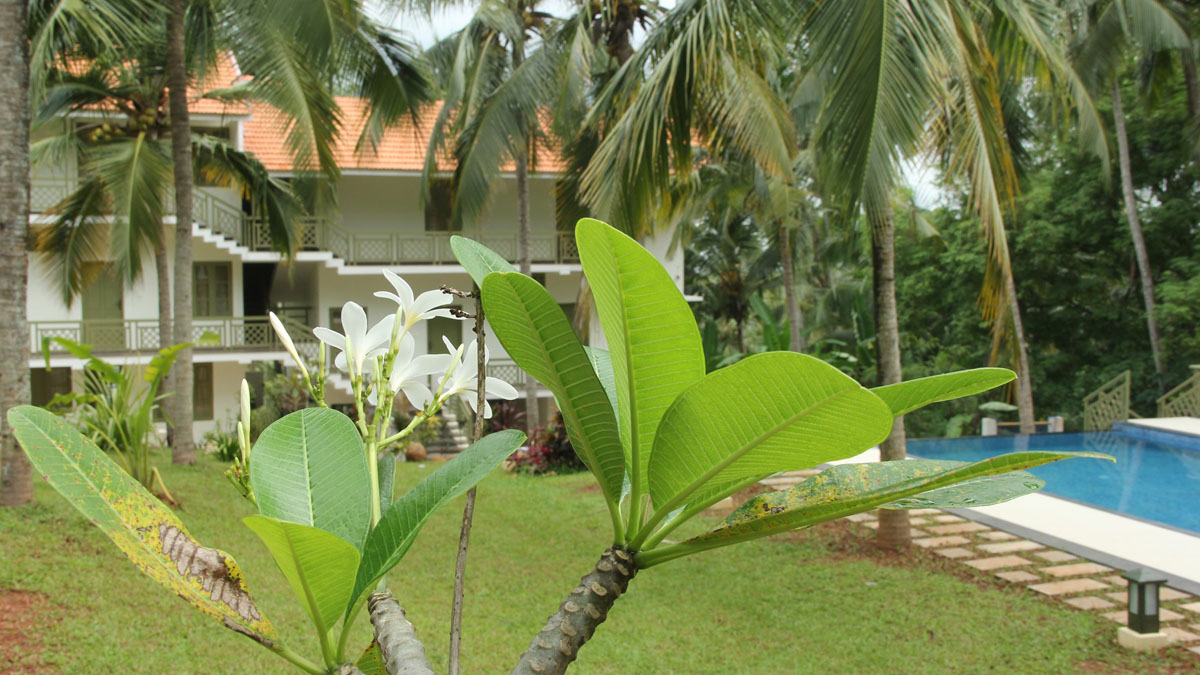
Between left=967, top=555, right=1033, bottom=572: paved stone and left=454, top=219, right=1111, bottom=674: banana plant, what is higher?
left=454, top=219, right=1111, bottom=674: banana plant

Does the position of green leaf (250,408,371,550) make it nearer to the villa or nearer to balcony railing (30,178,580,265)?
the villa

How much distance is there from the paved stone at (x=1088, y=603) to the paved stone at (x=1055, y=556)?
91 cm

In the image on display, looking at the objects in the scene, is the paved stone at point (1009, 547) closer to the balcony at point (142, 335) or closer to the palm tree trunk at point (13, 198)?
the palm tree trunk at point (13, 198)

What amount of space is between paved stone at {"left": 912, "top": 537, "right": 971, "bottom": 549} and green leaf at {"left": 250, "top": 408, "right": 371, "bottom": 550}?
23.1 feet

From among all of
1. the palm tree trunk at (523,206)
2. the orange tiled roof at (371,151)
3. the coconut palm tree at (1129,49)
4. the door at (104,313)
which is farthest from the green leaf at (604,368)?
the door at (104,313)

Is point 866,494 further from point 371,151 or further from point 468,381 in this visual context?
point 371,151

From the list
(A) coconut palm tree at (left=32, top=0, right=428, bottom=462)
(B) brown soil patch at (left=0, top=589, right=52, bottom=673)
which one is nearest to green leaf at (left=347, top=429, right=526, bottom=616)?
(B) brown soil patch at (left=0, top=589, right=52, bottom=673)

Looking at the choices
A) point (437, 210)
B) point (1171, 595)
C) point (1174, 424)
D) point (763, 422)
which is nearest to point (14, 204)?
point (763, 422)

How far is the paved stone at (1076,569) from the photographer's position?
6275 mm

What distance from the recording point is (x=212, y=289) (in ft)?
57.8

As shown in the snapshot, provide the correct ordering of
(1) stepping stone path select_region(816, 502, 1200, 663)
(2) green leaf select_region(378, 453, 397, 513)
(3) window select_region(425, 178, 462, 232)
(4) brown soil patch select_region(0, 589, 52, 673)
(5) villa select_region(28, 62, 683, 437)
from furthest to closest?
1. (3) window select_region(425, 178, 462, 232)
2. (5) villa select_region(28, 62, 683, 437)
3. (1) stepping stone path select_region(816, 502, 1200, 663)
4. (4) brown soil patch select_region(0, 589, 52, 673)
5. (2) green leaf select_region(378, 453, 397, 513)

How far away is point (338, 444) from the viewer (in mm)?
868

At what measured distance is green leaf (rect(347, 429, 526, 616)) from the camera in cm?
76

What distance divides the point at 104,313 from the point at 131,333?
103 cm
